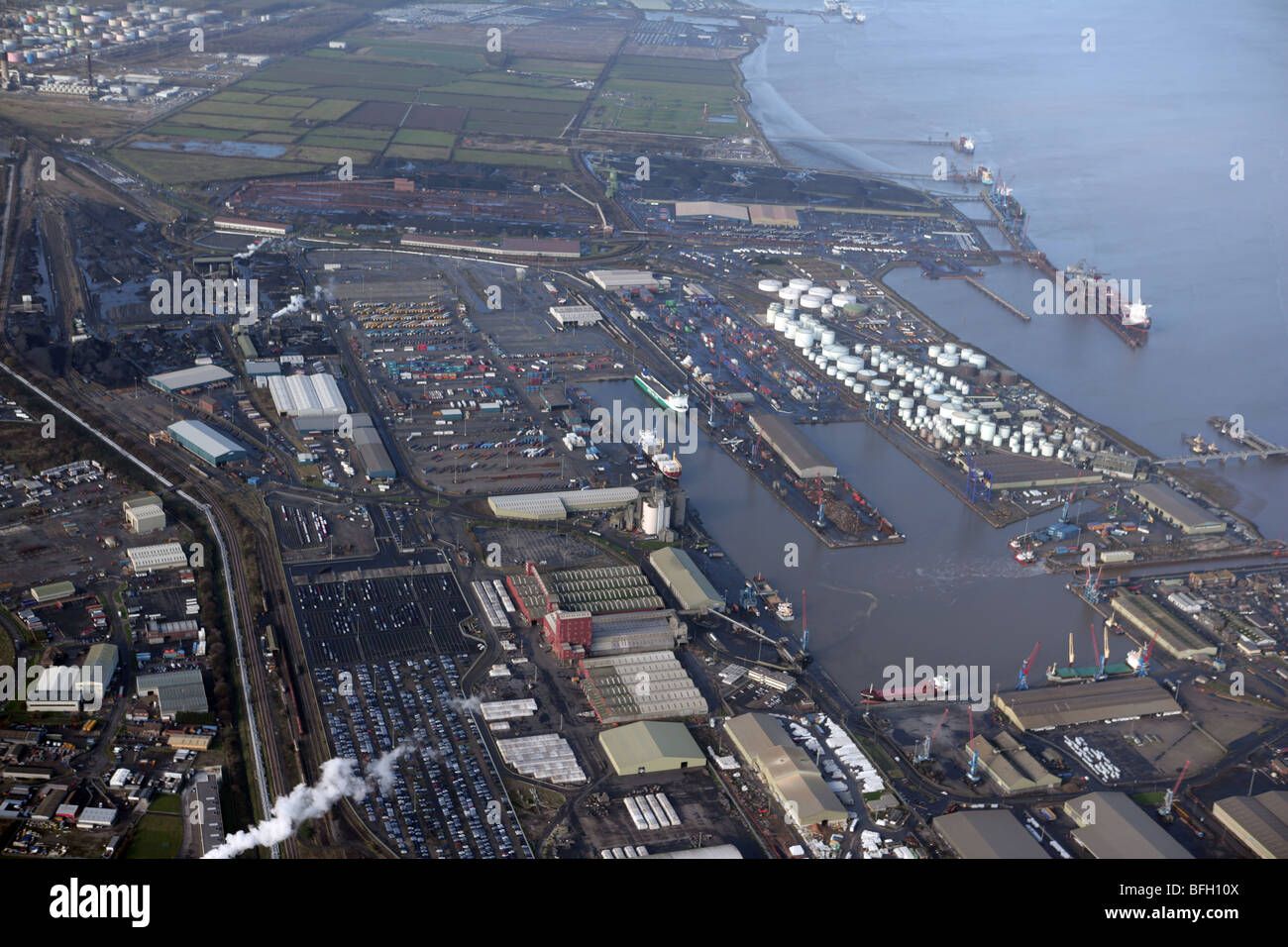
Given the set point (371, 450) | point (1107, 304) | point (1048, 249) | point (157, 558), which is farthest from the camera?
point (1048, 249)

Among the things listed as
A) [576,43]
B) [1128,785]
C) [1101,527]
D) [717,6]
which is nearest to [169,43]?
[576,43]

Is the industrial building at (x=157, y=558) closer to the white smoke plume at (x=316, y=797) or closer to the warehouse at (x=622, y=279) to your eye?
the white smoke plume at (x=316, y=797)

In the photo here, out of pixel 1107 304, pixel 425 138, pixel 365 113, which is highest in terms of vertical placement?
pixel 365 113

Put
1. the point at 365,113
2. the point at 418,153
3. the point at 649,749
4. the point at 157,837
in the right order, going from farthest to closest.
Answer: the point at 365,113, the point at 418,153, the point at 649,749, the point at 157,837

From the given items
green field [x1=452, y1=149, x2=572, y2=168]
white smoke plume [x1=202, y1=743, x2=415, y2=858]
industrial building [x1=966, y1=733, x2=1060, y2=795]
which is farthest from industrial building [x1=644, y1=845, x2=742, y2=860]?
green field [x1=452, y1=149, x2=572, y2=168]

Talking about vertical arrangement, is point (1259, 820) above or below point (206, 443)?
below

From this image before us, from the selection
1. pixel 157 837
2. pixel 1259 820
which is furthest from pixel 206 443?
pixel 1259 820

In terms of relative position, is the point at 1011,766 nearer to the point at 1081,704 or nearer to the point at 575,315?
the point at 1081,704
